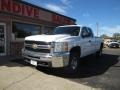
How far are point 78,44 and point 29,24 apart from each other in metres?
7.19

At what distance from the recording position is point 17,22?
45.5 feet

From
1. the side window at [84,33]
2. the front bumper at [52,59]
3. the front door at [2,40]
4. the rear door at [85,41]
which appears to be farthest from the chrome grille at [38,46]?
the front door at [2,40]

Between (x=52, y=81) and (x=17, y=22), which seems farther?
(x=17, y=22)

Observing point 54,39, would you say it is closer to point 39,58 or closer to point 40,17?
point 39,58

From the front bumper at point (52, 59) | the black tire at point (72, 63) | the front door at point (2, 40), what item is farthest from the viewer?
the front door at point (2, 40)

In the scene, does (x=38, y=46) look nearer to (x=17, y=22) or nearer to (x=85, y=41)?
(x=85, y=41)

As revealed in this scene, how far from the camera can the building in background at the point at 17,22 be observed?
12.5 metres

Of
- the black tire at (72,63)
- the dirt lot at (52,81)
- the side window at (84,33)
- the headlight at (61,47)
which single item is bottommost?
the dirt lot at (52,81)

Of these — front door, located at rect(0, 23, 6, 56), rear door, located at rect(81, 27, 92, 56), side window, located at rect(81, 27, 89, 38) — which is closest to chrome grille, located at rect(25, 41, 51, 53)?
rear door, located at rect(81, 27, 92, 56)

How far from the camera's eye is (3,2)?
39.9ft

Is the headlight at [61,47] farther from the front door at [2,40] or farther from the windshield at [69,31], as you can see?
the front door at [2,40]

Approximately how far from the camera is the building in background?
12.5 metres

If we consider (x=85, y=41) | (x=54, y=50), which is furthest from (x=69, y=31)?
(x=54, y=50)

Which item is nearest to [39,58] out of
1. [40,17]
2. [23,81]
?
[23,81]
